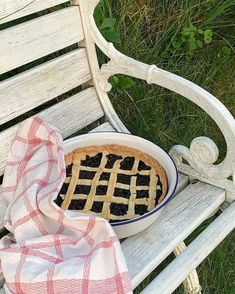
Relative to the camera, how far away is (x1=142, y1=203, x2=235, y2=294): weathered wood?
1058 mm

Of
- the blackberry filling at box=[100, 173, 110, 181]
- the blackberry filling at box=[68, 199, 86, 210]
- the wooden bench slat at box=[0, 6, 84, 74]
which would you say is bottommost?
the blackberry filling at box=[100, 173, 110, 181]

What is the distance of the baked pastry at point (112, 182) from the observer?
121cm

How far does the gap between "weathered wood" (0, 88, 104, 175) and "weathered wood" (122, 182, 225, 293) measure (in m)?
0.33

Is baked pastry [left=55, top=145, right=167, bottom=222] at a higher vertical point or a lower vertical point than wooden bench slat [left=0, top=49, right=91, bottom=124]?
lower

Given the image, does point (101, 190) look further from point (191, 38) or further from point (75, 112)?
point (191, 38)

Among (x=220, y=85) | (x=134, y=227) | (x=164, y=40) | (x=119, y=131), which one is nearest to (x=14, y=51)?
(x=119, y=131)

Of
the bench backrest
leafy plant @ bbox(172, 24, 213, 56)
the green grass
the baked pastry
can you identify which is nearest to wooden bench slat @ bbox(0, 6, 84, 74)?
the bench backrest

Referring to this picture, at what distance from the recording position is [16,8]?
1295 millimetres

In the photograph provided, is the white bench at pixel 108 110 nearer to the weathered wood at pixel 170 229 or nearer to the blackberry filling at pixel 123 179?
the weathered wood at pixel 170 229

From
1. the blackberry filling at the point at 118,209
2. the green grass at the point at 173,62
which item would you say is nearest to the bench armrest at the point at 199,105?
the blackberry filling at the point at 118,209

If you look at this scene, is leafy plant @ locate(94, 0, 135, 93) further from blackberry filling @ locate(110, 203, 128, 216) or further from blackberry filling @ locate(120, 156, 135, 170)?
blackberry filling @ locate(110, 203, 128, 216)

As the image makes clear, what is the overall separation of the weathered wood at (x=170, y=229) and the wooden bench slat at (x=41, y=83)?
0.39 m

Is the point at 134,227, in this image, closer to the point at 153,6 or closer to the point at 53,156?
the point at 53,156

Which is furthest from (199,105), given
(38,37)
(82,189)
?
(38,37)
